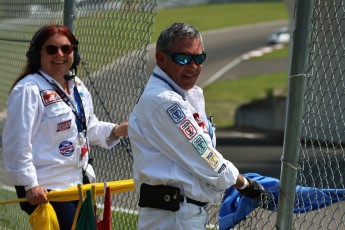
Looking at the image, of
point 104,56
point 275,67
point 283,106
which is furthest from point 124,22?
point 275,67

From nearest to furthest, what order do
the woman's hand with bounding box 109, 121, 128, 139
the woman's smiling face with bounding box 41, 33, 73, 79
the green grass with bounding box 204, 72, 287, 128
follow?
the woman's smiling face with bounding box 41, 33, 73, 79 < the woman's hand with bounding box 109, 121, 128, 139 < the green grass with bounding box 204, 72, 287, 128

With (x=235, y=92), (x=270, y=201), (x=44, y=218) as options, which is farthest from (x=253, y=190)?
(x=235, y=92)

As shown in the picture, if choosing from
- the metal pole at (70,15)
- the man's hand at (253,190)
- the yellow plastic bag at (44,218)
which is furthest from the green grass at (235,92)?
the man's hand at (253,190)

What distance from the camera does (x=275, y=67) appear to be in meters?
37.0

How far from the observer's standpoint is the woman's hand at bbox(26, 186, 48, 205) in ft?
16.2

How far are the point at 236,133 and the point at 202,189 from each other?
66.4 ft

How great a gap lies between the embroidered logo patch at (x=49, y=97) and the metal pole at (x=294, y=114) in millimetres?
1598

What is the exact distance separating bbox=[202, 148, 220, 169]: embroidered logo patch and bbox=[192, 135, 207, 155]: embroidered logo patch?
23mm

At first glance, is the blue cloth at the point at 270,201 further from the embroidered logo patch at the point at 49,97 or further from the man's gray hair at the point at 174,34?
the embroidered logo patch at the point at 49,97

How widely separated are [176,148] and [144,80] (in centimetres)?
150

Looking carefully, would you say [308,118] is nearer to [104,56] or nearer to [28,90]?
[28,90]

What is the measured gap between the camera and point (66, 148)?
5129 mm

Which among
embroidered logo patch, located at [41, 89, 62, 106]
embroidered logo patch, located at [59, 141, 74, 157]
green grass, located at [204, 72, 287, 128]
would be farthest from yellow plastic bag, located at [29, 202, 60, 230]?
green grass, located at [204, 72, 287, 128]

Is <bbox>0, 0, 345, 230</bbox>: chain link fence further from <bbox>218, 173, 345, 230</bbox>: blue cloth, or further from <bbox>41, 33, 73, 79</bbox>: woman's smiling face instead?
<bbox>41, 33, 73, 79</bbox>: woman's smiling face
